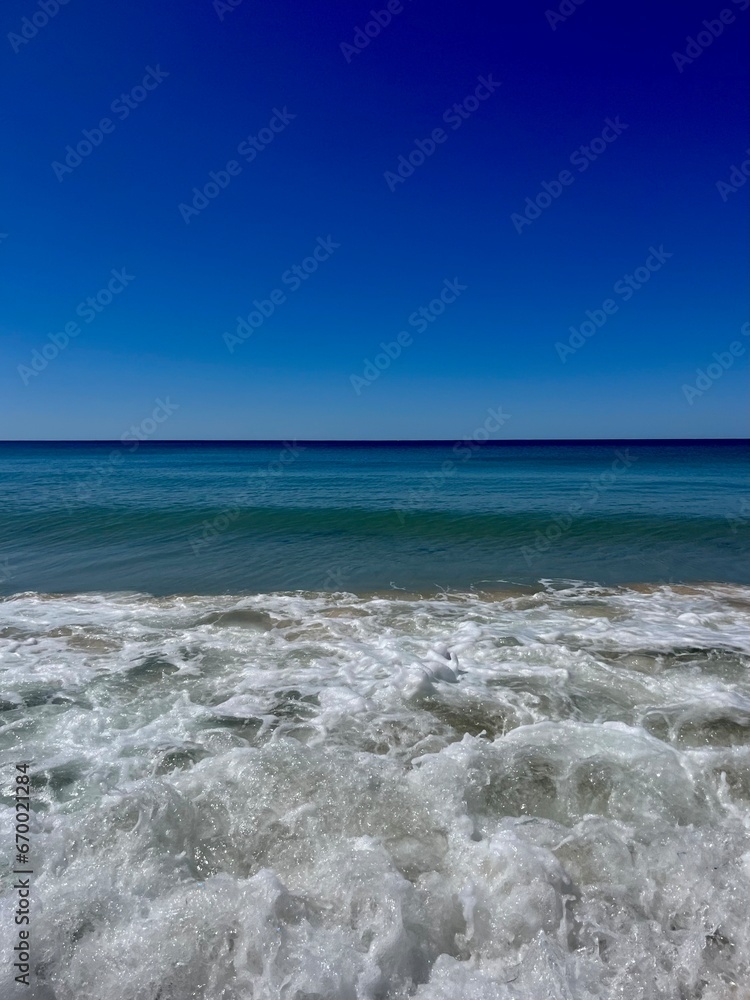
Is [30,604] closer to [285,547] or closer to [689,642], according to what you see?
[285,547]

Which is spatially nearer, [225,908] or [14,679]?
[225,908]

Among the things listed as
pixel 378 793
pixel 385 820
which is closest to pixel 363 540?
pixel 378 793

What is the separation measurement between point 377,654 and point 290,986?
4.52 m

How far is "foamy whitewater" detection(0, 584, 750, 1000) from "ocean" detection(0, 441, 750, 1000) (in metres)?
0.02

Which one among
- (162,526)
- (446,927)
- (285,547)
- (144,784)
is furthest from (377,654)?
(162,526)

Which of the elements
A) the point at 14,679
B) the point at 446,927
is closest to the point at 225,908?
the point at 446,927

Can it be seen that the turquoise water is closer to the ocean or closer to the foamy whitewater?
the ocean

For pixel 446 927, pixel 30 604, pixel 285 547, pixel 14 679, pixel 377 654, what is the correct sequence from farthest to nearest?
1. pixel 285 547
2. pixel 30 604
3. pixel 377 654
4. pixel 14 679
5. pixel 446 927

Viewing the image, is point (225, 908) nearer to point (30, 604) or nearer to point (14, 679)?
point (14, 679)

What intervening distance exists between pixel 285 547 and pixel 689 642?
10.7 meters

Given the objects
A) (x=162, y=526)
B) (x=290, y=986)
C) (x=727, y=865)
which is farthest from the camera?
(x=162, y=526)

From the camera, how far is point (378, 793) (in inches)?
168

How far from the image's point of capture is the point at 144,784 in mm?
4336

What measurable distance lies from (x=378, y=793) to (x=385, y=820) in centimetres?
28
